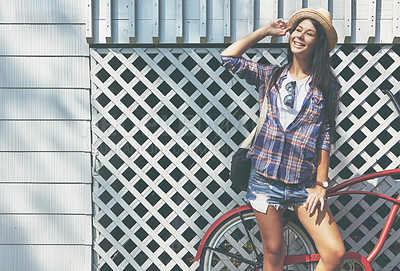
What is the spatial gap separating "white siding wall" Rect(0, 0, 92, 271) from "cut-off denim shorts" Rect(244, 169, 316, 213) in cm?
125

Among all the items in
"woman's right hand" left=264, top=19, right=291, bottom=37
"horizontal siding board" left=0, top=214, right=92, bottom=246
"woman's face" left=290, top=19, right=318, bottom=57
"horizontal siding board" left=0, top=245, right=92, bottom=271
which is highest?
"woman's right hand" left=264, top=19, right=291, bottom=37

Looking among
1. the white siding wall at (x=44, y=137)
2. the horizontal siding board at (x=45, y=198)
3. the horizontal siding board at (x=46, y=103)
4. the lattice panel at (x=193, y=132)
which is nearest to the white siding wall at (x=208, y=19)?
the lattice panel at (x=193, y=132)

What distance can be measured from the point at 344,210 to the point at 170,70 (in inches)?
59.2

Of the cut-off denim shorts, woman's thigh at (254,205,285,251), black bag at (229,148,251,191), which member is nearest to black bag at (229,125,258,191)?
black bag at (229,148,251,191)

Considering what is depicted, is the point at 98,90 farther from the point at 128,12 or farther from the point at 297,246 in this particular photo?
the point at 297,246

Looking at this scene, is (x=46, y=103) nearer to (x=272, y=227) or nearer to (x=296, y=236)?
(x=272, y=227)

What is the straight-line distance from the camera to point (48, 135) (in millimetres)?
3035

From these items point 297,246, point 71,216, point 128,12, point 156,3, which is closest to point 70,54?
point 128,12

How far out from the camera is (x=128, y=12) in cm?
296

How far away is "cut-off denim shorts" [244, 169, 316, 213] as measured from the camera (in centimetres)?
235

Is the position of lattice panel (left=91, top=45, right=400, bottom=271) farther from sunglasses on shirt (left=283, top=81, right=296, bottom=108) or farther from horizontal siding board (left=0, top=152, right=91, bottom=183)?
sunglasses on shirt (left=283, top=81, right=296, bottom=108)

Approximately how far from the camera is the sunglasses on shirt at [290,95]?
228 cm

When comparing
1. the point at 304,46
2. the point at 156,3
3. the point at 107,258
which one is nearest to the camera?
the point at 304,46

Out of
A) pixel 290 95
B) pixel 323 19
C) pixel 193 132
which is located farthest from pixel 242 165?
pixel 323 19
